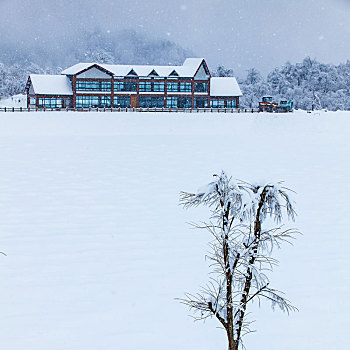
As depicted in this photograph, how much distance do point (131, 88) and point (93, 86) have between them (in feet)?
19.8

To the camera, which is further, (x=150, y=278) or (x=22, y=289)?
(x=150, y=278)

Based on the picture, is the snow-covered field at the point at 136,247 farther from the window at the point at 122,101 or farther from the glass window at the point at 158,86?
the glass window at the point at 158,86

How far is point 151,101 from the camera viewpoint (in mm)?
83500

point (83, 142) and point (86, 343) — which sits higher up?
point (83, 142)

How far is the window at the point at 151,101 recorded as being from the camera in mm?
82812

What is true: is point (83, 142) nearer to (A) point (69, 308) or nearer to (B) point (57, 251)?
(B) point (57, 251)

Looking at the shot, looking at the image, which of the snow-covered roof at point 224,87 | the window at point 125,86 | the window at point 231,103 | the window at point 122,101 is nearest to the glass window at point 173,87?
the window at point 125,86

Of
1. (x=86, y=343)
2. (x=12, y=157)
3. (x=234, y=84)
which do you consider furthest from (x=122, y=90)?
(x=86, y=343)

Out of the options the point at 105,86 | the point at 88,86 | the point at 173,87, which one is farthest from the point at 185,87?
the point at 88,86

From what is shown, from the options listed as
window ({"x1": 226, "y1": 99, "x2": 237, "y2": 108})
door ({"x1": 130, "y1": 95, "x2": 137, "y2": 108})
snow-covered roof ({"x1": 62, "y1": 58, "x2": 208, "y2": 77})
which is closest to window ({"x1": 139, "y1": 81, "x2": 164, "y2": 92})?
snow-covered roof ({"x1": 62, "y1": 58, "x2": 208, "y2": 77})

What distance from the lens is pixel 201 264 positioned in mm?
19266

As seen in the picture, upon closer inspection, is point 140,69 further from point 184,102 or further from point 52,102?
point 52,102

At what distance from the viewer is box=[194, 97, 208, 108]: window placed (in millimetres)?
86062

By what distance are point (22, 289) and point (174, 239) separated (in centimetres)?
748
